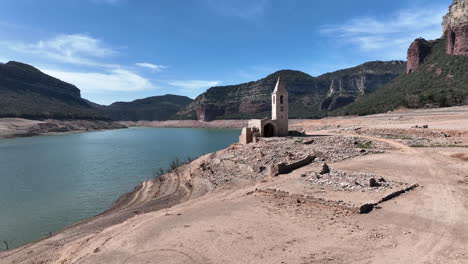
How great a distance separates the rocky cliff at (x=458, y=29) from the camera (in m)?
87.0

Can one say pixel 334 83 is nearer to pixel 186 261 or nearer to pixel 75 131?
pixel 75 131

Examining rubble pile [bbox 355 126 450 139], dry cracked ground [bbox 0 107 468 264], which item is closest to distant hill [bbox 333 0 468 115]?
rubble pile [bbox 355 126 450 139]

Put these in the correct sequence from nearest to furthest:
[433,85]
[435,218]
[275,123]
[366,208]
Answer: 1. [435,218]
2. [366,208]
3. [275,123]
4. [433,85]

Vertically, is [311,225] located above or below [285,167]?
below

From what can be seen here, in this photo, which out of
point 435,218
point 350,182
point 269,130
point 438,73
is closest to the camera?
point 435,218

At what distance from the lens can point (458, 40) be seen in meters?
88.8

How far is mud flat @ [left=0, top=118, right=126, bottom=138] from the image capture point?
107m

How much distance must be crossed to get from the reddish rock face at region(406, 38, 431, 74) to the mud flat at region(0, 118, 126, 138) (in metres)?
157

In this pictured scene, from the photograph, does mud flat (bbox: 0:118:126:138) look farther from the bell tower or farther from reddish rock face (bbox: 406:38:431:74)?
reddish rock face (bbox: 406:38:431:74)

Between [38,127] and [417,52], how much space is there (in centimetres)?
16359

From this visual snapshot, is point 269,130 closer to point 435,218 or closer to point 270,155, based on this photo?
point 270,155

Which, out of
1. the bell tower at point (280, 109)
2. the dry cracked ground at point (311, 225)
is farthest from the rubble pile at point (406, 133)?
the bell tower at point (280, 109)

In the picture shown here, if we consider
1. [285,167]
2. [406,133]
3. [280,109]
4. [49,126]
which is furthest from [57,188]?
[49,126]

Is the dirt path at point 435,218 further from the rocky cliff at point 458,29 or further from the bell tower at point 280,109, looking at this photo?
the rocky cliff at point 458,29
